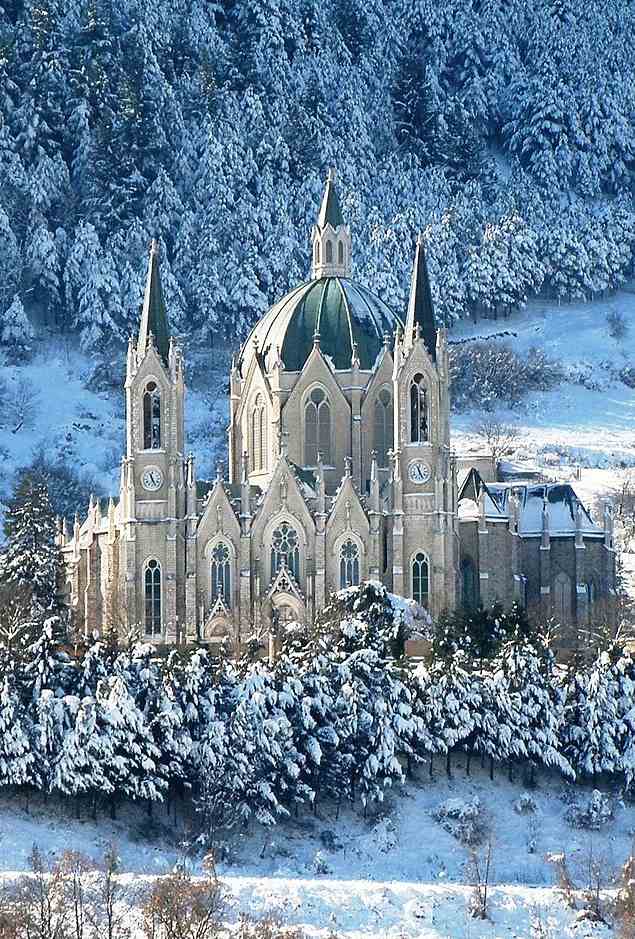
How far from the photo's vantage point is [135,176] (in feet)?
559

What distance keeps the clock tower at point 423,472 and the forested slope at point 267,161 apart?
57.3 metres

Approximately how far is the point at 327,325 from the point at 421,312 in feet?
23.6

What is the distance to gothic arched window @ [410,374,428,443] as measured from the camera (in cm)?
10281

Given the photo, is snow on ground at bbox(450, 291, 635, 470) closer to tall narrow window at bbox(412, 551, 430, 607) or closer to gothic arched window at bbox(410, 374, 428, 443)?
gothic arched window at bbox(410, 374, 428, 443)

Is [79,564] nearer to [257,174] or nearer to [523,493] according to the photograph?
[523,493]

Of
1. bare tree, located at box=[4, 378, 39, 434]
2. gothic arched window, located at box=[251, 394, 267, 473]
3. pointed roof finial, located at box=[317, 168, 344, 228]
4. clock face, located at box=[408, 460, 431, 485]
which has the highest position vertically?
pointed roof finial, located at box=[317, 168, 344, 228]

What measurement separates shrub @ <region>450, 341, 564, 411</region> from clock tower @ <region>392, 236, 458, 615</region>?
55.0 metres

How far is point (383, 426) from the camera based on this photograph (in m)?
109

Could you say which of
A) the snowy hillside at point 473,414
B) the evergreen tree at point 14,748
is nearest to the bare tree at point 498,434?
the snowy hillside at point 473,414

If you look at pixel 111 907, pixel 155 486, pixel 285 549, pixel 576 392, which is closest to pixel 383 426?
pixel 285 549

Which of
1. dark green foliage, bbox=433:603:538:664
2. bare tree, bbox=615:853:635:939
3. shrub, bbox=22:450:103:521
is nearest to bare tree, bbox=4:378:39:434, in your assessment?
shrub, bbox=22:450:103:521

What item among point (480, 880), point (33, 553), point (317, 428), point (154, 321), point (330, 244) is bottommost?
point (480, 880)

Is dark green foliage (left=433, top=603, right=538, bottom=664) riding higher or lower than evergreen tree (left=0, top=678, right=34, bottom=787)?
higher

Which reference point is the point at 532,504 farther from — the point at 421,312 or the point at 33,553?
the point at 33,553
